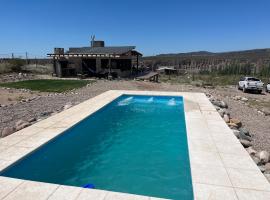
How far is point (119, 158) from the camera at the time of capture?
620cm

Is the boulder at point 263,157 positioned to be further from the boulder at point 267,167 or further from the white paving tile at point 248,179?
the white paving tile at point 248,179

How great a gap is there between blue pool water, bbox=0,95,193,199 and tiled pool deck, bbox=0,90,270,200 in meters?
0.30

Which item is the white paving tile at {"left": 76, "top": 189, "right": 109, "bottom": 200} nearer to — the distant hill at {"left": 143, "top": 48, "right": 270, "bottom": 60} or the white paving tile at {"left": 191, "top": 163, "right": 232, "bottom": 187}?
the white paving tile at {"left": 191, "top": 163, "right": 232, "bottom": 187}

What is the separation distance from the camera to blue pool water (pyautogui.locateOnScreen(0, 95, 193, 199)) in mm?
4828

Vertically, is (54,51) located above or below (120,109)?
above

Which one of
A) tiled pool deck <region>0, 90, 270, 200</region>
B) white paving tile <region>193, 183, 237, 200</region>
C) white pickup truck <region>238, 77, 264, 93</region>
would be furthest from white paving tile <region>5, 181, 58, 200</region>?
white pickup truck <region>238, 77, 264, 93</region>

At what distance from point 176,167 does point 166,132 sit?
2.70 metres

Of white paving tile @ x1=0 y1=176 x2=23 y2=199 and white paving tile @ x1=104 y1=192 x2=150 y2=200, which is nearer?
white paving tile @ x1=104 y1=192 x2=150 y2=200

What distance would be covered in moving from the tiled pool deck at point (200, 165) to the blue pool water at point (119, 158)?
0.30 meters

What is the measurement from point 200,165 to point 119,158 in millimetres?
2263

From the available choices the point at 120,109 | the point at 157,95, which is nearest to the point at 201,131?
the point at 120,109

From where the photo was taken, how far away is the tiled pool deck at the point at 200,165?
3773 millimetres

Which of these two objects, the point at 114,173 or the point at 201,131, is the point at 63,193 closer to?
the point at 114,173

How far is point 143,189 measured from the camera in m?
4.70
